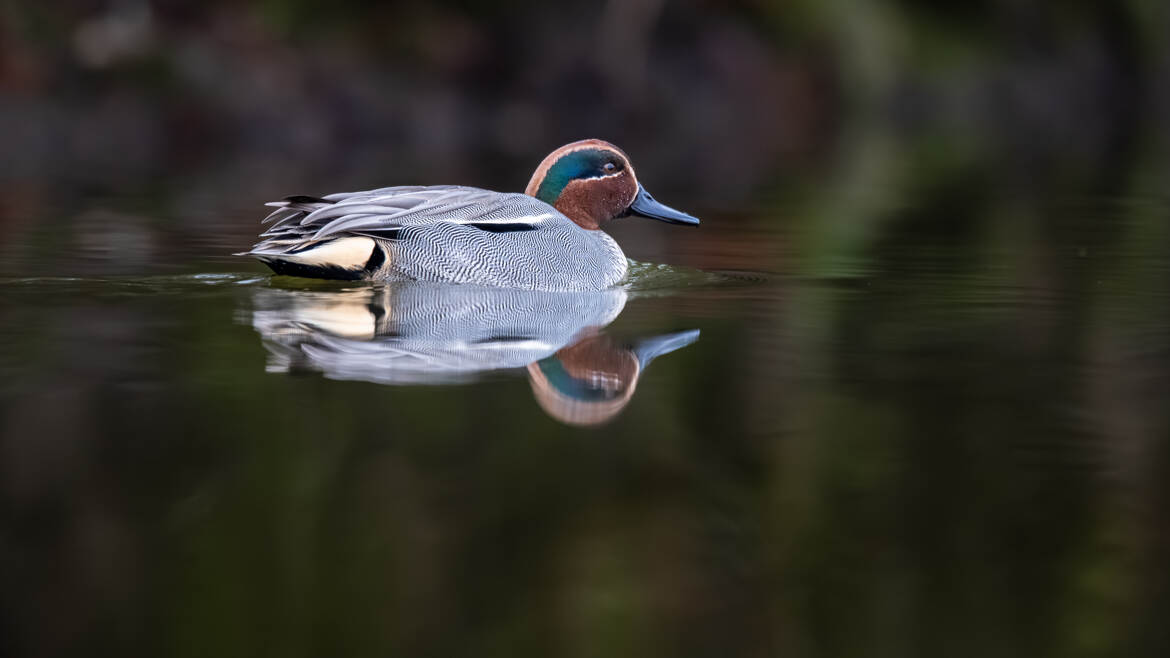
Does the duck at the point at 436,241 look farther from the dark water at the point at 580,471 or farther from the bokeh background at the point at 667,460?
the bokeh background at the point at 667,460

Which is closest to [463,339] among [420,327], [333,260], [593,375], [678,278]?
[420,327]

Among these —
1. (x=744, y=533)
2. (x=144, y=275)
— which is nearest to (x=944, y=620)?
(x=744, y=533)

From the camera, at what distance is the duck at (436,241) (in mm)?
7152

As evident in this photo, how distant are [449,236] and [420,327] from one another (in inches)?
54.5

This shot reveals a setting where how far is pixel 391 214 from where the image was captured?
7.29m

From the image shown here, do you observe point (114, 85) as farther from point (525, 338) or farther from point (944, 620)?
point (944, 620)

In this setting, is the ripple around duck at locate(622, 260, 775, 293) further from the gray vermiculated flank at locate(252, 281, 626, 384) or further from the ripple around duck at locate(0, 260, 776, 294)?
the gray vermiculated flank at locate(252, 281, 626, 384)

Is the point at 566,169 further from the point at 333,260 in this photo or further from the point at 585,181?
the point at 333,260

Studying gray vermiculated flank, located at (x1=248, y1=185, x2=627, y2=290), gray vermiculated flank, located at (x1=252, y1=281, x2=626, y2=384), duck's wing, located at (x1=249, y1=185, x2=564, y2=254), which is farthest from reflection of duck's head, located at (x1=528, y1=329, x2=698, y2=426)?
duck's wing, located at (x1=249, y1=185, x2=564, y2=254)

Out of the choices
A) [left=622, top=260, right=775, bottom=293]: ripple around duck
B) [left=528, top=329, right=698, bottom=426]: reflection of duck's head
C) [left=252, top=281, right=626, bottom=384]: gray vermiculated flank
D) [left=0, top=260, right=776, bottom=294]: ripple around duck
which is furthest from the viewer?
[left=622, top=260, right=775, bottom=293]: ripple around duck

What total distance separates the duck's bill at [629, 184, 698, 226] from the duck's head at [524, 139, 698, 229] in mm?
105

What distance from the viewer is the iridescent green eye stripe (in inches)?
332

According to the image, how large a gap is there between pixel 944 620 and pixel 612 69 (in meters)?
21.5

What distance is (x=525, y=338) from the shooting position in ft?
19.1
